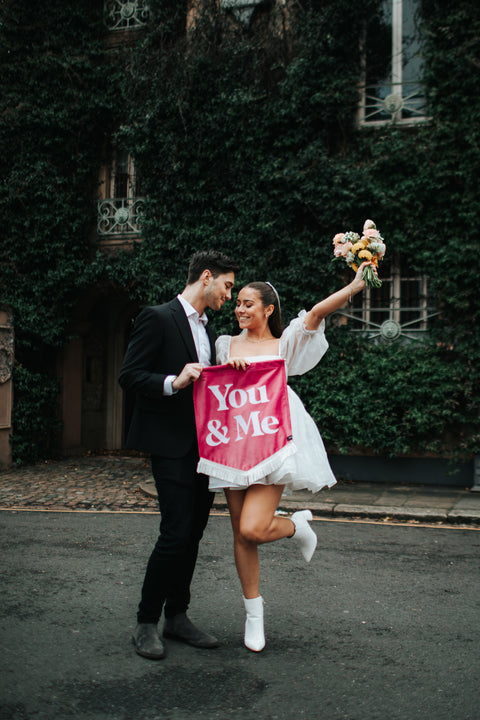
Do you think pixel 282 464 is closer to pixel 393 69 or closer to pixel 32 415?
pixel 393 69

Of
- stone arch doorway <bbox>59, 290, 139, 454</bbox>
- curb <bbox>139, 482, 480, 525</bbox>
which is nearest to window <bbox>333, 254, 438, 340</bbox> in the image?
curb <bbox>139, 482, 480, 525</bbox>

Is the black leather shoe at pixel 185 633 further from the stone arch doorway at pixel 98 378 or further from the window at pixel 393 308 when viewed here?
the stone arch doorway at pixel 98 378

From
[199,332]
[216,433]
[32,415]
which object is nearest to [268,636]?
[216,433]

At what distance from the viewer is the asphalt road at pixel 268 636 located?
3.13 metres

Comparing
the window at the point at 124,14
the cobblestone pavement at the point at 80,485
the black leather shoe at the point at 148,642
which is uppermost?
the window at the point at 124,14

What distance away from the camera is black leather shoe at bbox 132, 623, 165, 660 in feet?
11.9

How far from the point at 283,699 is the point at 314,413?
7.61 meters

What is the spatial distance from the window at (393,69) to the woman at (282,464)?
790cm

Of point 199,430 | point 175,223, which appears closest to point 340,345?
point 175,223

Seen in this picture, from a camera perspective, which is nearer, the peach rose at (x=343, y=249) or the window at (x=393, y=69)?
the peach rose at (x=343, y=249)

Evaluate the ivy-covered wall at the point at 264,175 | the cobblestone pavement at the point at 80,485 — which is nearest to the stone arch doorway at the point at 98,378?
the cobblestone pavement at the point at 80,485

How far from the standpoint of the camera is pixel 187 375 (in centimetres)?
356

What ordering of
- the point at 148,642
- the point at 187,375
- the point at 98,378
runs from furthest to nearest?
the point at 98,378, the point at 148,642, the point at 187,375

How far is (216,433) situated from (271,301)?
851mm
